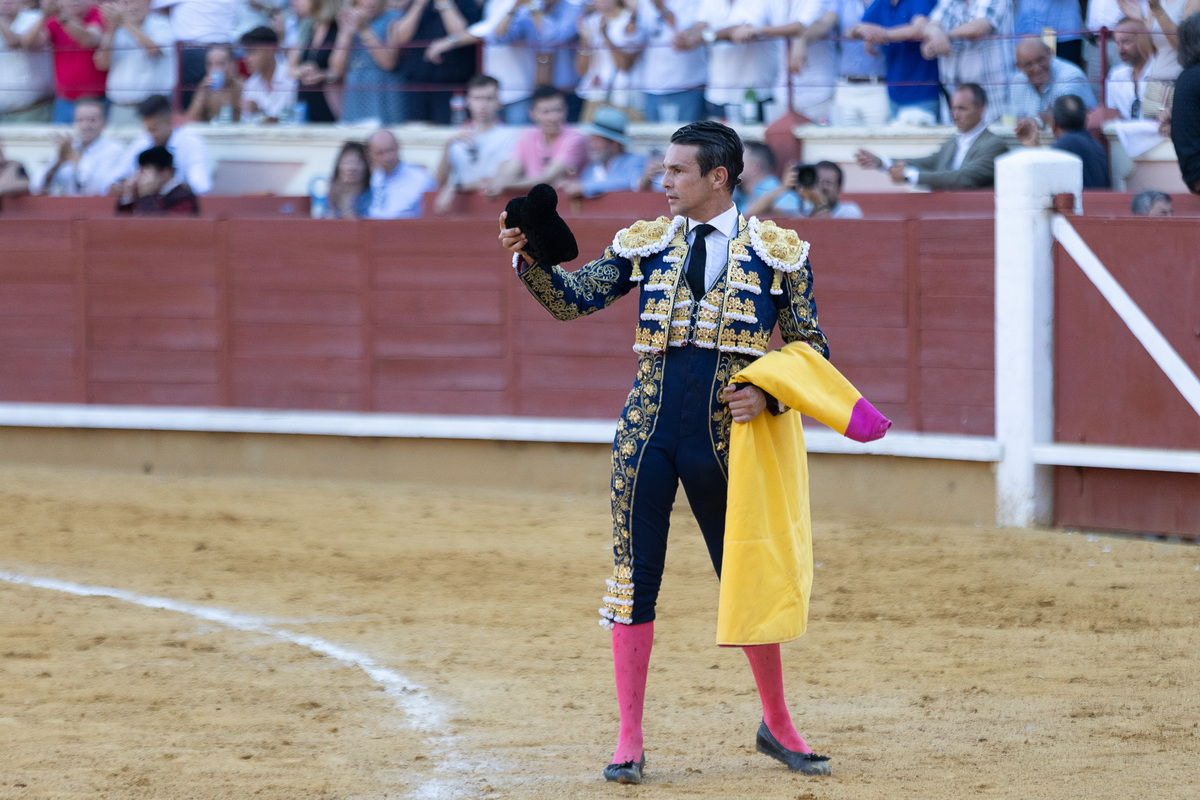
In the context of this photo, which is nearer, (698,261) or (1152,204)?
(698,261)

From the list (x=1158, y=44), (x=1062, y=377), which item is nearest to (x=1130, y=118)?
(x=1158, y=44)

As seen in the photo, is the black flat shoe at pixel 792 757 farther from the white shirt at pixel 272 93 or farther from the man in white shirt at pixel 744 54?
the white shirt at pixel 272 93

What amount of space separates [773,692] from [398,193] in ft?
18.8

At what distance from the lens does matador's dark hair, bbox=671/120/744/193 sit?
3408 mm

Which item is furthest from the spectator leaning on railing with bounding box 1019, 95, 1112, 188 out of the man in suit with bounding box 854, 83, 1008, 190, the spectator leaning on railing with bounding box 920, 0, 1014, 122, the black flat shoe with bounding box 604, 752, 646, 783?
the black flat shoe with bounding box 604, 752, 646, 783

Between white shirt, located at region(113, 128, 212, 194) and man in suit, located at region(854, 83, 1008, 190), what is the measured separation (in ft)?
14.2

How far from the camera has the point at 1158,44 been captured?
7324 millimetres

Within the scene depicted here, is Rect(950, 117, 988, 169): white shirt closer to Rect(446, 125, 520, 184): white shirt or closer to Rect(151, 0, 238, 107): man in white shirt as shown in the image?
Rect(446, 125, 520, 184): white shirt

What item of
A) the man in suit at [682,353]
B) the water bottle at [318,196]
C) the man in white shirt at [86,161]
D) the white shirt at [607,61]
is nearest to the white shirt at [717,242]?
the man in suit at [682,353]

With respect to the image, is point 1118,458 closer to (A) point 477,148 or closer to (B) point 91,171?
(A) point 477,148

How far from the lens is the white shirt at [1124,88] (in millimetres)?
7371

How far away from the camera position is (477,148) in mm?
8914

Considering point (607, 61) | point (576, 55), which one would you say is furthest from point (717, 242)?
point (576, 55)

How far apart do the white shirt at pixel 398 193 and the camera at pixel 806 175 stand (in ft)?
7.43
